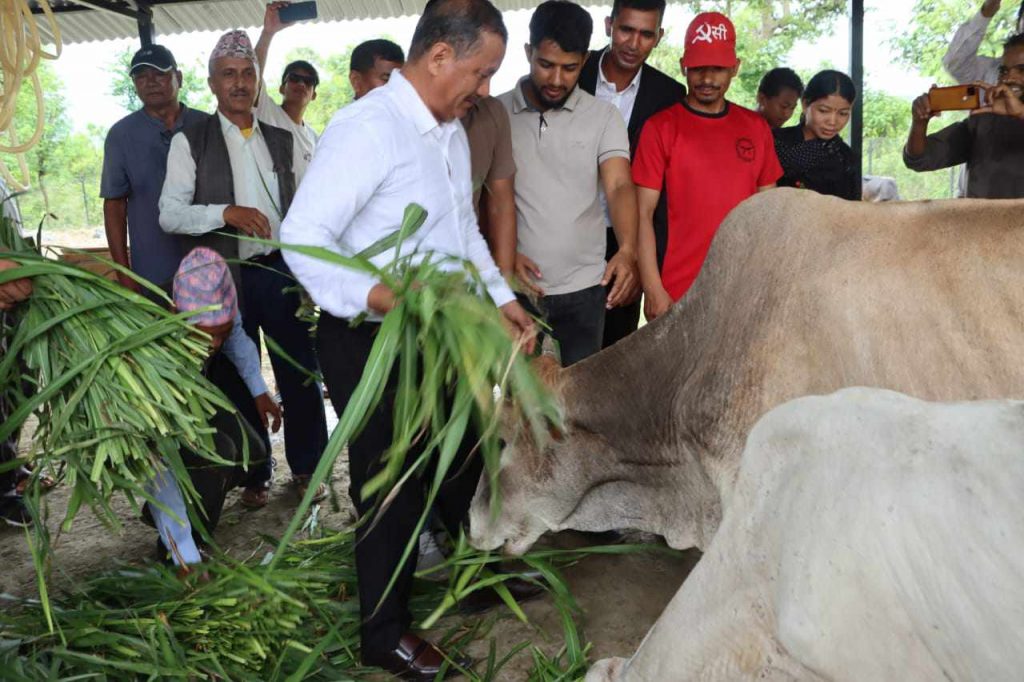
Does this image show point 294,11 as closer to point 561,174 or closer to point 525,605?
point 561,174

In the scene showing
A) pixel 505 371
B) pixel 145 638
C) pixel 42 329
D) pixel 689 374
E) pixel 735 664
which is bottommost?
pixel 145 638

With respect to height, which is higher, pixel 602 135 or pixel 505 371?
pixel 602 135

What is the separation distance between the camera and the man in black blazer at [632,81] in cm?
421

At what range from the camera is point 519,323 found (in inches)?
112

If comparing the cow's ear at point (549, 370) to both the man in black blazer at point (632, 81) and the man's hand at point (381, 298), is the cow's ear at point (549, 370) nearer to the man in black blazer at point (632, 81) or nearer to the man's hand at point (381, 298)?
the man's hand at point (381, 298)

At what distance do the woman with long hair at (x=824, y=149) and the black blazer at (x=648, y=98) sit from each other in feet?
2.25

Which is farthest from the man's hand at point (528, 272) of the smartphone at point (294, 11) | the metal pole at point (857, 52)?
the metal pole at point (857, 52)

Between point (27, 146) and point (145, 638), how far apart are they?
5.36 ft

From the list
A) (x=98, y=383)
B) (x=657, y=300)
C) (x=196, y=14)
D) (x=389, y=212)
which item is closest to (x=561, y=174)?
(x=657, y=300)

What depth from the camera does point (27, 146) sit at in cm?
336

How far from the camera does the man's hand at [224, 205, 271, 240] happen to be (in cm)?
400

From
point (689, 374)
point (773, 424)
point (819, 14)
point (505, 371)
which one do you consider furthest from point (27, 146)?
point (819, 14)

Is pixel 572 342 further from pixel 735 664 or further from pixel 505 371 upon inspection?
pixel 735 664

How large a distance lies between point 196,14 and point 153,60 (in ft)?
11.4
